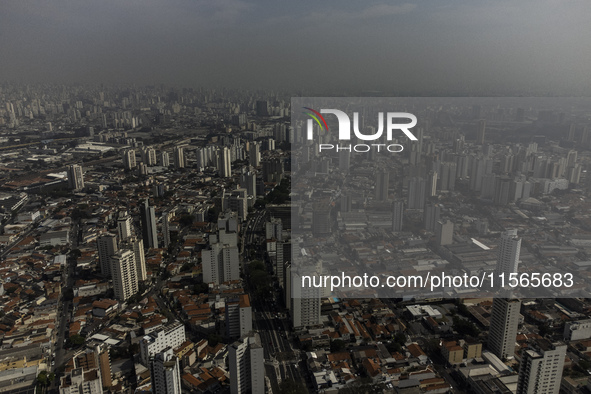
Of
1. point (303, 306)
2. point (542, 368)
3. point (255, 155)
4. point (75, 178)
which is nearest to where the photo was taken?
point (542, 368)

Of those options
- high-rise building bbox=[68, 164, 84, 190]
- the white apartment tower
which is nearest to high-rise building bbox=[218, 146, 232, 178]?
the white apartment tower

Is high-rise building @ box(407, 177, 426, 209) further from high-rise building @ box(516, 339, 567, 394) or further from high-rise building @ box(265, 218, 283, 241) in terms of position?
high-rise building @ box(265, 218, 283, 241)

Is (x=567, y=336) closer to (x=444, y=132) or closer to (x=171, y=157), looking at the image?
(x=444, y=132)

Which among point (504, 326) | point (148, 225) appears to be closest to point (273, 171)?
point (148, 225)

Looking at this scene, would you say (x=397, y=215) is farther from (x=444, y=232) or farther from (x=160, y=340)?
(x=160, y=340)

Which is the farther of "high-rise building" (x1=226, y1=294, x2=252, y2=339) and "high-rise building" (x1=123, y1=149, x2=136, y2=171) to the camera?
"high-rise building" (x1=123, y1=149, x2=136, y2=171)

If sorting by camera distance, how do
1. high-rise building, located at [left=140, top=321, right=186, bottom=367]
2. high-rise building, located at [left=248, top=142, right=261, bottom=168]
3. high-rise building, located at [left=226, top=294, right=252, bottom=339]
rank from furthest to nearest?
1. high-rise building, located at [left=248, top=142, right=261, bottom=168]
2. high-rise building, located at [left=226, top=294, right=252, bottom=339]
3. high-rise building, located at [left=140, top=321, right=186, bottom=367]

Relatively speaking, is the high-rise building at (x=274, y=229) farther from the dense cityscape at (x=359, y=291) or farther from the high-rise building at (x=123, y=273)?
the high-rise building at (x=123, y=273)
